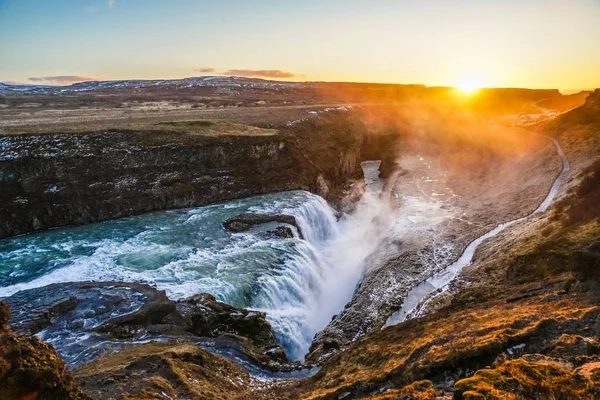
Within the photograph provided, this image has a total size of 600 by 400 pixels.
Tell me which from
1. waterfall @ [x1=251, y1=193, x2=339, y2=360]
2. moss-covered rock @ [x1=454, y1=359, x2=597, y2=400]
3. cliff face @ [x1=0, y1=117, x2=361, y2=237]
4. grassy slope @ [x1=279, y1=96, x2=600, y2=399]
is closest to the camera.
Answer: moss-covered rock @ [x1=454, y1=359, x2=597, y2=400]

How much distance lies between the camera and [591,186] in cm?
2642

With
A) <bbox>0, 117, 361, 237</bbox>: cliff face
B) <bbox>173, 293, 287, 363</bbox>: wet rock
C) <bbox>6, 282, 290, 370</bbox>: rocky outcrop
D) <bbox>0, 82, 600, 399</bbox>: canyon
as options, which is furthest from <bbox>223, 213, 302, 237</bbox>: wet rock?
<bbox>173, 293, 287, 363</bbox>: wet rock

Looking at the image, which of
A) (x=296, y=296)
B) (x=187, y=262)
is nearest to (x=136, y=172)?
(x=187, y=262)

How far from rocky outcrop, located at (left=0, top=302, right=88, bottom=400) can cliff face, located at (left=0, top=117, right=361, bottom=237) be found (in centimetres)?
2588

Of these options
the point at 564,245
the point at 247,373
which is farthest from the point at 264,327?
the point at 564,245

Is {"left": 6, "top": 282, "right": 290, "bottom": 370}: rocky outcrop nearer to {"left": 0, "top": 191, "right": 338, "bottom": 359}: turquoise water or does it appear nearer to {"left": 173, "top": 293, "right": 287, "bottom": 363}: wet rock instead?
{"left": 173, "top": 293, "right": 287, "bottom": 363}: wet rock

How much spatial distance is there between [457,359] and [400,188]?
1511 inches

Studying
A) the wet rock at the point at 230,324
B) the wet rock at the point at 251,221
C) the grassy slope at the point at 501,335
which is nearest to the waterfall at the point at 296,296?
the wet rock at the point at 251,221

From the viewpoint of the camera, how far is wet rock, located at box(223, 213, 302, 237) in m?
32.5

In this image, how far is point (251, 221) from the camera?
110 feet

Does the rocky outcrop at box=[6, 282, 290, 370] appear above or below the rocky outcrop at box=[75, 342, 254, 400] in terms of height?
below

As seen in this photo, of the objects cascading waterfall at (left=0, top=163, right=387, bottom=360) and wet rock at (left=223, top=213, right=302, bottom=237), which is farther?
wet rock at (left=223, top=213, right=302, bottom=237)

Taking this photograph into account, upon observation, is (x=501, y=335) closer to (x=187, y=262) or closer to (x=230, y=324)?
(x=230, y=324)

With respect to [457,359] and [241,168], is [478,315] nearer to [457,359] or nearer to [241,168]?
[457,359]
